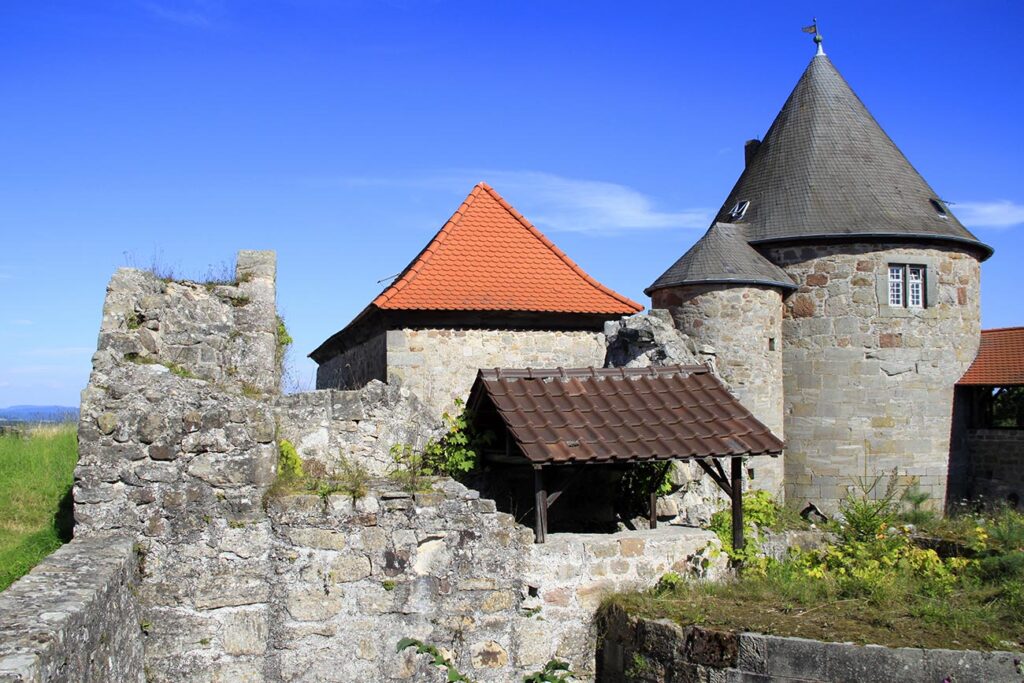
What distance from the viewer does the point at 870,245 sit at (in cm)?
1648

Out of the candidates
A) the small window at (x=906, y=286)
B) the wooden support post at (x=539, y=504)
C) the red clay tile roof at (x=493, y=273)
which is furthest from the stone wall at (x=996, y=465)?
the wooden support post at (x=539, y=504)

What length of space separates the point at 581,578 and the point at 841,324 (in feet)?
33.7

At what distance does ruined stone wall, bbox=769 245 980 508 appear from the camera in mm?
16344

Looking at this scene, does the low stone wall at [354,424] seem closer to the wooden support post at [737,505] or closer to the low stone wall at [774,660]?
the low stone wall at [774,660]

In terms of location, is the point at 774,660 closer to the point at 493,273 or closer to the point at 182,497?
the point at 182,497

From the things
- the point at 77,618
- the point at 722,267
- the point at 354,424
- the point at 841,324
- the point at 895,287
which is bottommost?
the point at 77,618

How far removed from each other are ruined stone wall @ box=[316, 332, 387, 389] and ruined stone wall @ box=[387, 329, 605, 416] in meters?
0.36

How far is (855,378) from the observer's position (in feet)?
53.7

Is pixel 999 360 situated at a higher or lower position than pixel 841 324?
lower

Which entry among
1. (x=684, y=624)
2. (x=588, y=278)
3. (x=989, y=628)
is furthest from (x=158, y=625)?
(x=588, y=278)

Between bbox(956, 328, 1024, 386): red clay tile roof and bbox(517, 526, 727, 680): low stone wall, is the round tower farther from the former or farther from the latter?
bbox(517, 526, 727, 680): low stone wall

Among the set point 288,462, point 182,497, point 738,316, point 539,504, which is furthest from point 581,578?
point 738,316

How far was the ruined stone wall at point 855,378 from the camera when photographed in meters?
16.3

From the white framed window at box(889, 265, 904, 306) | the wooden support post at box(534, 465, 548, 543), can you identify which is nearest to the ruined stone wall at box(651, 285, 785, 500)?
the white framed window at box(889, 265, 904, 306)
